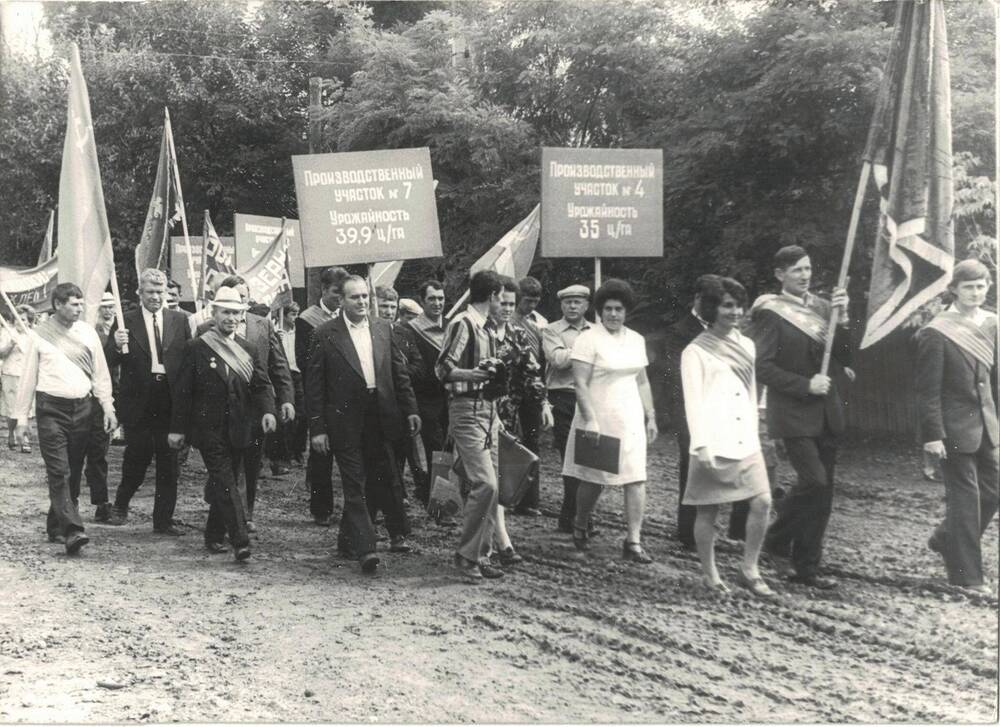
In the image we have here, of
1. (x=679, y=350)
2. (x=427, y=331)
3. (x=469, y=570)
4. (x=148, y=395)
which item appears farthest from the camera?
(x=427, y=331)

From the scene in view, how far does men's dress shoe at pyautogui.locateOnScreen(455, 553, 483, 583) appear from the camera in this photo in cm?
657

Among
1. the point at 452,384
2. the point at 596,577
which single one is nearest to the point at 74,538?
the point at 452,384

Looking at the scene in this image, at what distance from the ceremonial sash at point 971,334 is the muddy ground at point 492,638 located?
103cm

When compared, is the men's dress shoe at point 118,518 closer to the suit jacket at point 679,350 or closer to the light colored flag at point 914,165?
the suit jacket at point 679,350

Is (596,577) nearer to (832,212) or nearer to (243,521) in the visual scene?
(243,521)

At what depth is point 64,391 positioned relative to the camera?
7336mm

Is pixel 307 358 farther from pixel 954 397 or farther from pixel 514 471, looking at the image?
pixel 954 397

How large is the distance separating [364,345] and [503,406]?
3.23 ft

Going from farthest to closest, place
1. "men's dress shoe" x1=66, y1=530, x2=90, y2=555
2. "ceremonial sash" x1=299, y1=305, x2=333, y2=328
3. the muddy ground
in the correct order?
1. "ceremonial sash" x1=299, y1=305, x2=333, y2=328
2. "men's dress shoe" x1=66, y1=530, x2=90, y2=555
3. the muddy ground

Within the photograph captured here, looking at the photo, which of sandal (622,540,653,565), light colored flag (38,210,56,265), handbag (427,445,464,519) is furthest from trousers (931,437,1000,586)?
light colored flag (38,210,56,265)

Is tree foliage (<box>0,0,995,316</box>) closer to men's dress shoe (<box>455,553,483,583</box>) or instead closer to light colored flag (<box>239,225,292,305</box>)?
light colored flag (<box>239,225,292,305</box>)

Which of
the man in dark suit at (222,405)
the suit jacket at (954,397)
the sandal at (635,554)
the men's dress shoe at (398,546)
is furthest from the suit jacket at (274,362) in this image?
the suit jacket at (954,397)

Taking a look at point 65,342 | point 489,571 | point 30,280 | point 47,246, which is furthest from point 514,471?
point 47,246

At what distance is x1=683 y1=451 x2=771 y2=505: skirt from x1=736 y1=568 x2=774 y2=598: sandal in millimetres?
463
